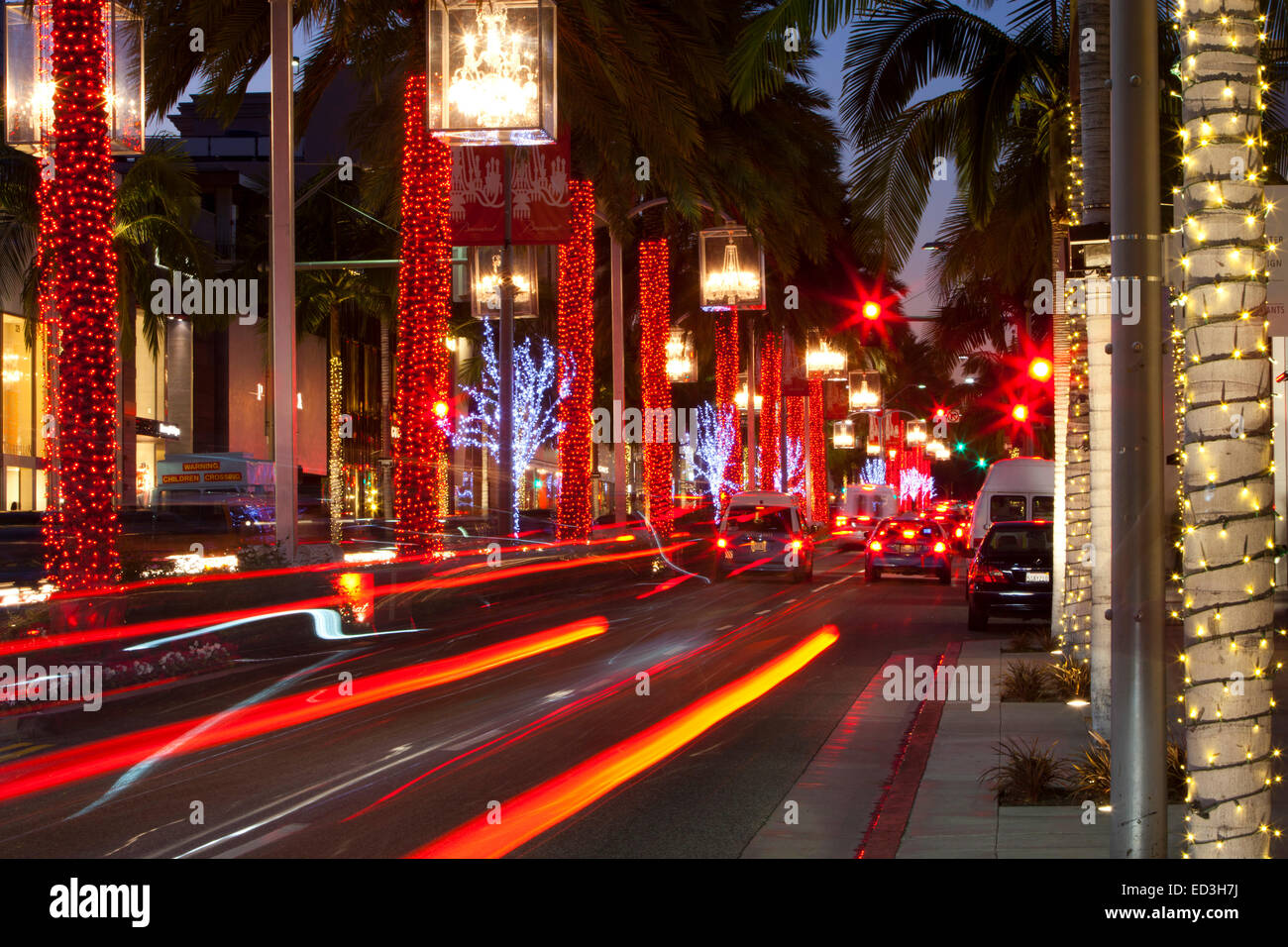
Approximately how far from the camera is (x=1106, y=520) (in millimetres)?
11906

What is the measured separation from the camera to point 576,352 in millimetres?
33031

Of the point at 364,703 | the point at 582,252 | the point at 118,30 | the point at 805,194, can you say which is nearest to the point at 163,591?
the point at 364,703

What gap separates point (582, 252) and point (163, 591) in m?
19.0

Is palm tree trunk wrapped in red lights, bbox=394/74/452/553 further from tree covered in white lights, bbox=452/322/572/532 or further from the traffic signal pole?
tree covered in white lights, bbox=452/322/572/532

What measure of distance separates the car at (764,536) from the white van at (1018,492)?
4421 mm

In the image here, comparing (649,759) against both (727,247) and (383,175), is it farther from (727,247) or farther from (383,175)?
(727,247)

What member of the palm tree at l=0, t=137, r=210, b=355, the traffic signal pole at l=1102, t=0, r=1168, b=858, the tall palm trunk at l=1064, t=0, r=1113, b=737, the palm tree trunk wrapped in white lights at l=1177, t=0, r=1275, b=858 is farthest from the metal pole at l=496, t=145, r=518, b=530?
the palm tree trunk wrapped in white lights at l=1177, t=0, r=1275, b=858

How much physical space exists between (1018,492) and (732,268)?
833 cm

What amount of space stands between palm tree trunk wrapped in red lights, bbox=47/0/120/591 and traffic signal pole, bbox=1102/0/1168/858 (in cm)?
1270

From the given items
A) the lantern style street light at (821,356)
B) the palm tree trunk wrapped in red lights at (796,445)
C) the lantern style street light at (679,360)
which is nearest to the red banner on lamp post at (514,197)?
the lantern style street light at (679,360)

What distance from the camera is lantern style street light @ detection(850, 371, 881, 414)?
58875mm

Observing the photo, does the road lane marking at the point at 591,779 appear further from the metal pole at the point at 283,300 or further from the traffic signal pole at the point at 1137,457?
the metal pole at the point at 283,300

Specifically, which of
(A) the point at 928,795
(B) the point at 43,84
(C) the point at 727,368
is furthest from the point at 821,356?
(A) the point at 928,795

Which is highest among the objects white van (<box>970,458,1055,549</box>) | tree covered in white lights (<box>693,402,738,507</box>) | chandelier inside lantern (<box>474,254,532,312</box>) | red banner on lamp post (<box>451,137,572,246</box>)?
red banner on lamp post (<box>451,137,572,246</box>)
